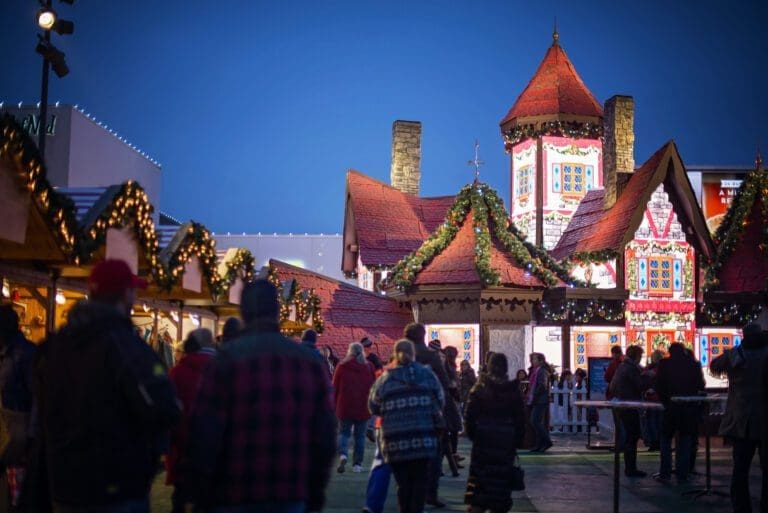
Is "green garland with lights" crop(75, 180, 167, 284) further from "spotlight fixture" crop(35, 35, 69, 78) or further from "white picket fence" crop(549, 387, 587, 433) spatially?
"white picket fence" crop(549, 387, 587, 433)

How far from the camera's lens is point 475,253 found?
27.5 m

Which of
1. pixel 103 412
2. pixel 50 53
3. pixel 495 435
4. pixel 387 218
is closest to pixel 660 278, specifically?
pixel 387 218

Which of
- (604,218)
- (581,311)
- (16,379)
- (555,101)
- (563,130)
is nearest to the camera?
(16,379)

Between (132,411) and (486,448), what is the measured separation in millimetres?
5358

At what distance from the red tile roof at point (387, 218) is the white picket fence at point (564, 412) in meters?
11.1

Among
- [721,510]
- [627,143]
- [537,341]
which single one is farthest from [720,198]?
[721,510]

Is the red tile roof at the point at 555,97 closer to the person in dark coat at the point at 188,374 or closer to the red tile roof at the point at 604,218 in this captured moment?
the red tile roof at the point at 604,218

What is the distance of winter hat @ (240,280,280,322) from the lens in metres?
5.02

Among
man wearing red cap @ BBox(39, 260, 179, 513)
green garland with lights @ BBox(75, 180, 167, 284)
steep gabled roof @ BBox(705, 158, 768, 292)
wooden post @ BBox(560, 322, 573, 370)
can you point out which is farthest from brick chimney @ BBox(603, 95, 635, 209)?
man wearing red cap @ BBox(39, 260, 179, 513)

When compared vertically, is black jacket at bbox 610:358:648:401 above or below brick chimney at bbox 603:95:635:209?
below

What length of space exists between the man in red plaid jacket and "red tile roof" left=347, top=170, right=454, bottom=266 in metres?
28.0

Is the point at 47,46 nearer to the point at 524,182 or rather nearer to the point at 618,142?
the point at 618,142

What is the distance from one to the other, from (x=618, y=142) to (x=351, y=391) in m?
21.0

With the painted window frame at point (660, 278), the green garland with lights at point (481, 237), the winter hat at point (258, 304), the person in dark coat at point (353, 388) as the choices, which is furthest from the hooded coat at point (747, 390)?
the painted window frame at point (660, 278)
